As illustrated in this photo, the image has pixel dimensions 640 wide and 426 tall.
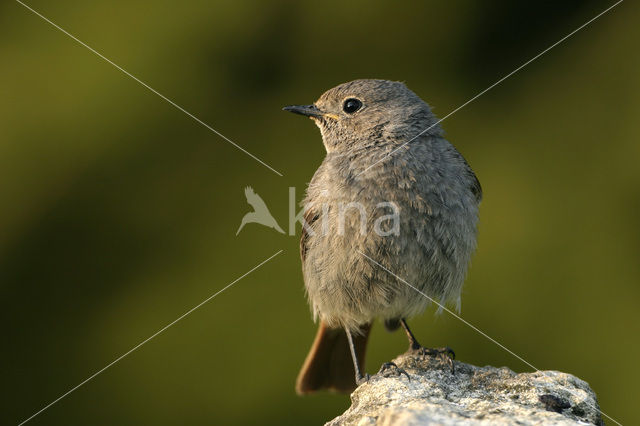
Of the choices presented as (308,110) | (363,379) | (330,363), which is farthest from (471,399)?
(308,110)

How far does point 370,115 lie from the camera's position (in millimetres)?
4238

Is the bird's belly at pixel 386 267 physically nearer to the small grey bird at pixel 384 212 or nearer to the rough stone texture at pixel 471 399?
the small grey bird at pixel 384 212

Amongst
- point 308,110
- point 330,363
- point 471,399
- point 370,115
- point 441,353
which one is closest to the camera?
point 471,399

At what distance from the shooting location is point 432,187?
3.81 metres

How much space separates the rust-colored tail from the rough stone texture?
1.31 meters

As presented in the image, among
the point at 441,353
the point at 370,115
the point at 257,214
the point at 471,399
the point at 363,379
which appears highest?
the point at 370,115

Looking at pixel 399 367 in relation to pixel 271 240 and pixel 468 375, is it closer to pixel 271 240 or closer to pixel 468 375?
pixel 468 375

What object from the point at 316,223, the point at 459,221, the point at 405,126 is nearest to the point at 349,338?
the point at 316,223

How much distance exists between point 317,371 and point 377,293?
1002 mm

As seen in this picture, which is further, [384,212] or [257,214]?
[257,214]

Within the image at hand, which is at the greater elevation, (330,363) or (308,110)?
(308,110)

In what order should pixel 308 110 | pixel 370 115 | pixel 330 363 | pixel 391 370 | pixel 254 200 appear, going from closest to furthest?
pixel 391 370 → pixel 370 115 → pixel 308 110 → pixel 330 363 → pixel 254 200

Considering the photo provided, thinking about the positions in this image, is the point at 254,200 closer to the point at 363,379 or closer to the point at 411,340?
the point at 411,340

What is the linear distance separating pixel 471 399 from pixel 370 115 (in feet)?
6.52
